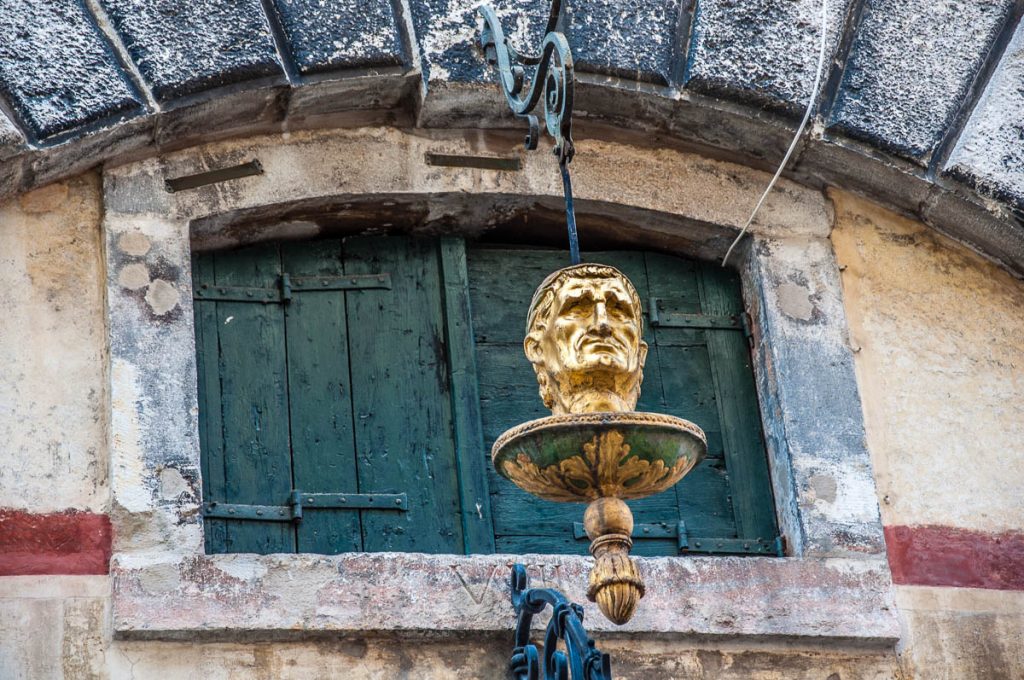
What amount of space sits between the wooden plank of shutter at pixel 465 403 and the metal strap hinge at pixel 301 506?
155 millimetres

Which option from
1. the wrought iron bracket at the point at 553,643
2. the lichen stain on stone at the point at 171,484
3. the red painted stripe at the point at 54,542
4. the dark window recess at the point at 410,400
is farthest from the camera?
the dark window recess at the point at 410,400

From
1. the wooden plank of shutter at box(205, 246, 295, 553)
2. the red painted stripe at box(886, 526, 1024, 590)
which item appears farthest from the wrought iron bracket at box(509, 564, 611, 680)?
the red painted stripe at box(886, 526, 1024, 590)

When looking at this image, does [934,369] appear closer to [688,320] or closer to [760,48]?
[688,320]

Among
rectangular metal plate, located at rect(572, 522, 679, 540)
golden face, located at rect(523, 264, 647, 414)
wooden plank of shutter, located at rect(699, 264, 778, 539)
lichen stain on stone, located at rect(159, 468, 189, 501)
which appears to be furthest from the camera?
wooden plank of shutter, located at rect(699, 264, 778, 539)

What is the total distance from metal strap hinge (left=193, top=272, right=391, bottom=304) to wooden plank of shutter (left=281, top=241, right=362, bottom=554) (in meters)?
0.02

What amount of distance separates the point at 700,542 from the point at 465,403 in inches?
24.9

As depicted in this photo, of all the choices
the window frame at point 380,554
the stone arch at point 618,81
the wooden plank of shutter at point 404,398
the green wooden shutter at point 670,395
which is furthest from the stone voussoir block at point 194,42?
the green wooden shutter at point 670,395

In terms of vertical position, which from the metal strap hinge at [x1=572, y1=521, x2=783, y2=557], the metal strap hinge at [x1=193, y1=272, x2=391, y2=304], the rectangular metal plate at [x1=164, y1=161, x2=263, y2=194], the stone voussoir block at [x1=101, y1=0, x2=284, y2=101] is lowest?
the metal strap hinge at [x1=572, y1=521, x2=783, y2=557]

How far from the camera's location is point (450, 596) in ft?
16.2

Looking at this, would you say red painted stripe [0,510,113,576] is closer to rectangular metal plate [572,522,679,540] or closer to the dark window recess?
the dark window recess

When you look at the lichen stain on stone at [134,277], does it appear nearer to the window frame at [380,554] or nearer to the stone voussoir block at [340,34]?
the window frame at [380,554]

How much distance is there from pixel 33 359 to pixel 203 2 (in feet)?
3.11

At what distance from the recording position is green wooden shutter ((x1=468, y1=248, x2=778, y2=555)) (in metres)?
5.31

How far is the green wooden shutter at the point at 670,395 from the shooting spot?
5.31 meters
